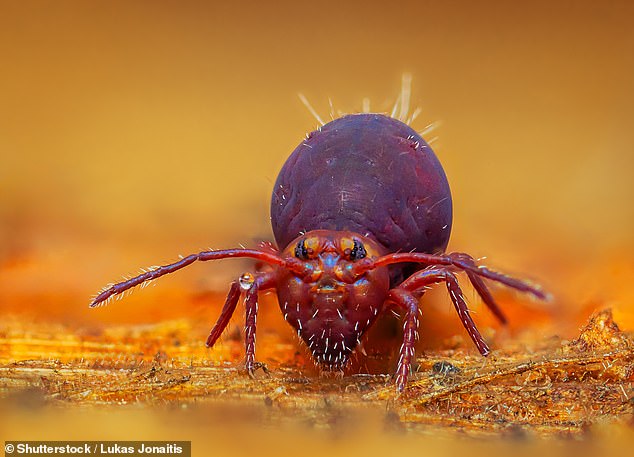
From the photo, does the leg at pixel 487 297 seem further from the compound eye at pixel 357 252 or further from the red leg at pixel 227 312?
the red leg at pixel 227 312

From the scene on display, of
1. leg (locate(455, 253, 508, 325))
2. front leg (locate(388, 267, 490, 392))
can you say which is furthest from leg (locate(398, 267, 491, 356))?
leg (locate(455, 253, 508, 325))

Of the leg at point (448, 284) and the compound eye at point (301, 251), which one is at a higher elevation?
the compound eye at point (301, 251)

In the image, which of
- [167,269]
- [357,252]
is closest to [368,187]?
[357,252]

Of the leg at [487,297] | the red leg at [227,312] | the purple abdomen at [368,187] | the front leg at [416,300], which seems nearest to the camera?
the front leg at [416,300]

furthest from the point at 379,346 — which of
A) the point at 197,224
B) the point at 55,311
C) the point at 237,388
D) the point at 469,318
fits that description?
the point at 197,224

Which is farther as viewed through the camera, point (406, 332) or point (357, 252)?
point (357, 252)

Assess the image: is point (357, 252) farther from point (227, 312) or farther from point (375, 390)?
point (227, 312)

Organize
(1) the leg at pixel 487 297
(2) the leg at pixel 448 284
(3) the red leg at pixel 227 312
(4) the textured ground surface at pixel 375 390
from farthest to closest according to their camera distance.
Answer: (1) the leg at pixel 487 297 < (3) the red leg at pixel 227 312 < (2) the leg at pixel 448 284 < (4) the textured ground surface at pixel 375 390

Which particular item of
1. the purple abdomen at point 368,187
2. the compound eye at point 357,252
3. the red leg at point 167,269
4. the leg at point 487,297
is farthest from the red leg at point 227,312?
the leg at point 487,297
